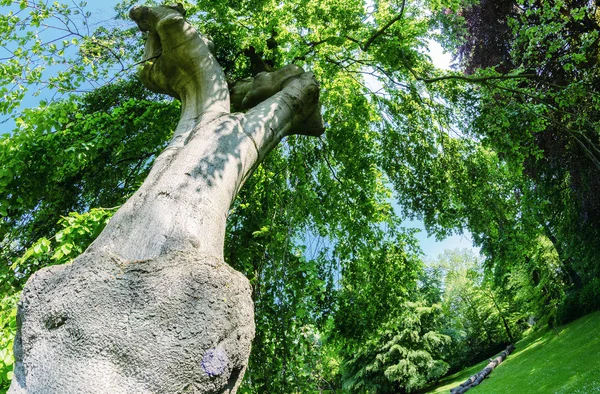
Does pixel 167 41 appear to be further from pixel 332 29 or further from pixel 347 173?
pixel 347 173

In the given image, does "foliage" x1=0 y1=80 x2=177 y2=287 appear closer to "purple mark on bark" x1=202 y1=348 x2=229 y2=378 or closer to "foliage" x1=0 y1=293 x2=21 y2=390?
"foliage" x1=0 y1=293 x2=21 y2=390

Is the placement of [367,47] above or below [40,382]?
above

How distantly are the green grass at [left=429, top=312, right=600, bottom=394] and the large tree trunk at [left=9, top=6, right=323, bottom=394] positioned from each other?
31.2ft

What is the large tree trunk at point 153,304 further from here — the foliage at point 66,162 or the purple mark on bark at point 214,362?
the foliage at point 66,162

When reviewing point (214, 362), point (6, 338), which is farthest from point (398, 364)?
point (214, 362)

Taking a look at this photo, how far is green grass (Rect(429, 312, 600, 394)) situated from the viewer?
9.55 m

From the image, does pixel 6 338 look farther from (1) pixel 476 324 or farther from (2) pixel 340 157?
(1) pixel 476 324

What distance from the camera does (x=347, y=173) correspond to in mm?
7406

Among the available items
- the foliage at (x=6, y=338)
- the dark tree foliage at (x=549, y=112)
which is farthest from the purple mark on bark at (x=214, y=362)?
the dark tree foliage at (x=549, y=112)

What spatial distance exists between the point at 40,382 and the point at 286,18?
19.7ft

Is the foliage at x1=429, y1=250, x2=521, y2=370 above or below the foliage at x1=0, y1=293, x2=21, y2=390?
below

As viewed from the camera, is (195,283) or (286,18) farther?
(286,18)

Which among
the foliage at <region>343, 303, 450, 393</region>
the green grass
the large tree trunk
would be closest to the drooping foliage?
the large tree trunk

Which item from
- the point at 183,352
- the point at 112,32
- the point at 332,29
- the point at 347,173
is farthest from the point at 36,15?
the point at 347,173
